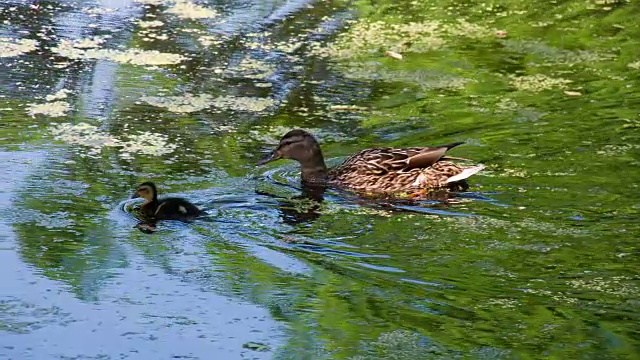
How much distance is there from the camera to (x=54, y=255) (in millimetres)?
6289

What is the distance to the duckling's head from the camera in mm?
7134

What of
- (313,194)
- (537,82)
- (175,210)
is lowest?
(313,194)

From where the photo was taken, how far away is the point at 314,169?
8.42 m

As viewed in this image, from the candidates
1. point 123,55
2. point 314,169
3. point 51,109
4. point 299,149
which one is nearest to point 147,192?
point 299,149

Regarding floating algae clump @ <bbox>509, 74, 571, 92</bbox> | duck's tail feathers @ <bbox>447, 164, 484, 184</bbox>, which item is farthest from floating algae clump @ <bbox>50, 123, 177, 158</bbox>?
floating algae clump @ <bbox>509, 74, 571, 92</bbox>

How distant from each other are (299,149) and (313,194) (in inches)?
13.8

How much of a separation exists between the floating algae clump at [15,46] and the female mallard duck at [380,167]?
312cm

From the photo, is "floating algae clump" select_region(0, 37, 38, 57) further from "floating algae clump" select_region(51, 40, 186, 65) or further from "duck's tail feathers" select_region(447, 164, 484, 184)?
"duck's tail feathers" select_region(447, 164, 484, 184)

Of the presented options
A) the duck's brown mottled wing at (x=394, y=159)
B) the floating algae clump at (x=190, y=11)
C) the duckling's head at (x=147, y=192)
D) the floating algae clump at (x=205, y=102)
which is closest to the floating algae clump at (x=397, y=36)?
the floating algae clump at (x=190, y=11)

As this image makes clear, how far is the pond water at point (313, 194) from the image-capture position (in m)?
5.43

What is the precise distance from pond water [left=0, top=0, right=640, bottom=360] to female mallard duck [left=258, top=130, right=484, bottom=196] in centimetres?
19

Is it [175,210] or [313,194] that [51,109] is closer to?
[313,194]

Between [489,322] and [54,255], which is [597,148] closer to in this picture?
[489,322]

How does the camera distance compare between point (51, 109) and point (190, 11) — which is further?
point (190, 11)
